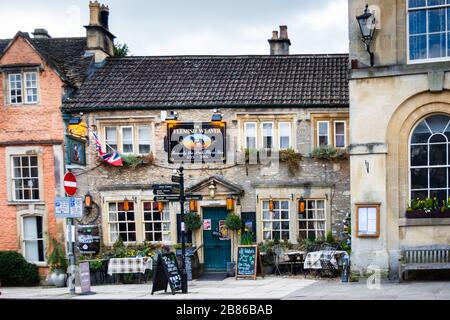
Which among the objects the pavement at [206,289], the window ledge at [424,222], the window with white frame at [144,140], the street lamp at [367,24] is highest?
the street lamp at [367,24]

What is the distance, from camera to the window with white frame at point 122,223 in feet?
48.3

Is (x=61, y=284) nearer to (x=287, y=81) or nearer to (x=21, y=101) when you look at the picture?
(x=21, y=101)

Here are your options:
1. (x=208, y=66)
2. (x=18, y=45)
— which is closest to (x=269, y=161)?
(x=208, y=66)

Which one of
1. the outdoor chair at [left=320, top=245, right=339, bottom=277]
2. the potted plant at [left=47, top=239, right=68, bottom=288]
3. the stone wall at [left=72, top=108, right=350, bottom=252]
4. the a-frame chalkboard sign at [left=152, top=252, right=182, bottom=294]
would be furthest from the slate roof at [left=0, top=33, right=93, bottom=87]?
the outdoor chair at [left=320, top=245, right=339, bottom=277]

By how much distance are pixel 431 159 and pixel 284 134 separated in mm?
4632

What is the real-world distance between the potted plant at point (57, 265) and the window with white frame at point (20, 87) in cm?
355

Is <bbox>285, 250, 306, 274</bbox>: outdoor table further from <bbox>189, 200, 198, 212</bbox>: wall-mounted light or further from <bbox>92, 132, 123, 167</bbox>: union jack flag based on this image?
<bbox>92, 132, 123, 167</bbox>: union jack flag

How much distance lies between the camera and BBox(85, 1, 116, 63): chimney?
1540 cm

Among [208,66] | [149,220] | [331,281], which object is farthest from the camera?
[208,66]

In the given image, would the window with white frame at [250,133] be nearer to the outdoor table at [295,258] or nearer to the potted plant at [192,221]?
the potted plant at [192,221]

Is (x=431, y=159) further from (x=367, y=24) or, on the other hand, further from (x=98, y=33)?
(x=98, y=33)

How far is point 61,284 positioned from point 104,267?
1.08m

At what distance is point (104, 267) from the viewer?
13.7 metres

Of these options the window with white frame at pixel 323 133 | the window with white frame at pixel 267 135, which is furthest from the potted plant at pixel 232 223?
the window with white frame at pixel 323 133
